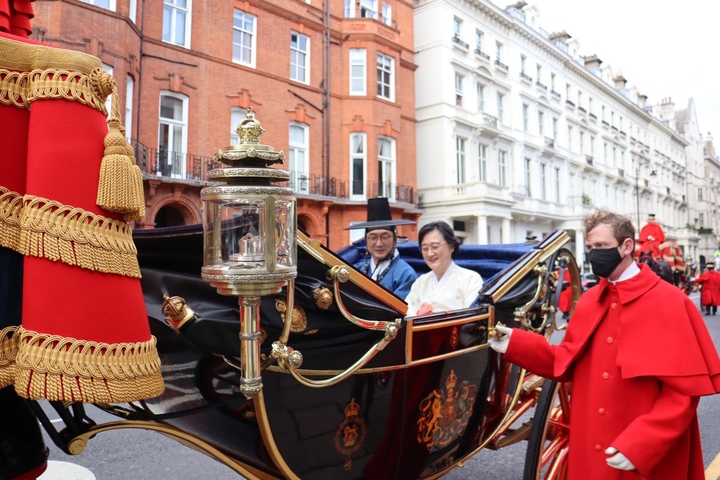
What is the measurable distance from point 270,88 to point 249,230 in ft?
49.5

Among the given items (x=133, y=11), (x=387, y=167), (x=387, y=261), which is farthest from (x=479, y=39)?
(x=387, y=261)

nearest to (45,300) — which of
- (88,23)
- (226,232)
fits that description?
(226,232)

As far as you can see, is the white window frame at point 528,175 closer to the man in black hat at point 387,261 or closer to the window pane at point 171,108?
the window pane at point 171,108

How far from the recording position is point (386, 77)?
18.5 metres

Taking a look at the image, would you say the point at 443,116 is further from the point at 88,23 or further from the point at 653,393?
the point at 653,393

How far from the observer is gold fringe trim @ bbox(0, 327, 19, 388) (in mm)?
1175

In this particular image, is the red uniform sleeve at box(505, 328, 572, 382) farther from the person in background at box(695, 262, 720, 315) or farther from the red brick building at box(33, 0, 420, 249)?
the person in background at box(695, 262, 720, 315)

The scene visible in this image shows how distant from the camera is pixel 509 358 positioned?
2.47m

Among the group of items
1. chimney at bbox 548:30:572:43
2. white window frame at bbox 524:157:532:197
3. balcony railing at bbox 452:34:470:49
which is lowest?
white window frame at bbox 524:157:532:197

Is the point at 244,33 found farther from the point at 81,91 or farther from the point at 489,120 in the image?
the point at 81,91

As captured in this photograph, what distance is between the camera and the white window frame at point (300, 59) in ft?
53.8

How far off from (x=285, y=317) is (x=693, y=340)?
61.1 inches

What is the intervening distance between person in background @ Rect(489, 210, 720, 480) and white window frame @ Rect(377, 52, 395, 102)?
16614mm

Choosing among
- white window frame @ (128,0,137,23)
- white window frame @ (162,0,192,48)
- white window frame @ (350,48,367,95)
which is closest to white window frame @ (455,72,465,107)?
white window frame @ (350,48,367,95)
